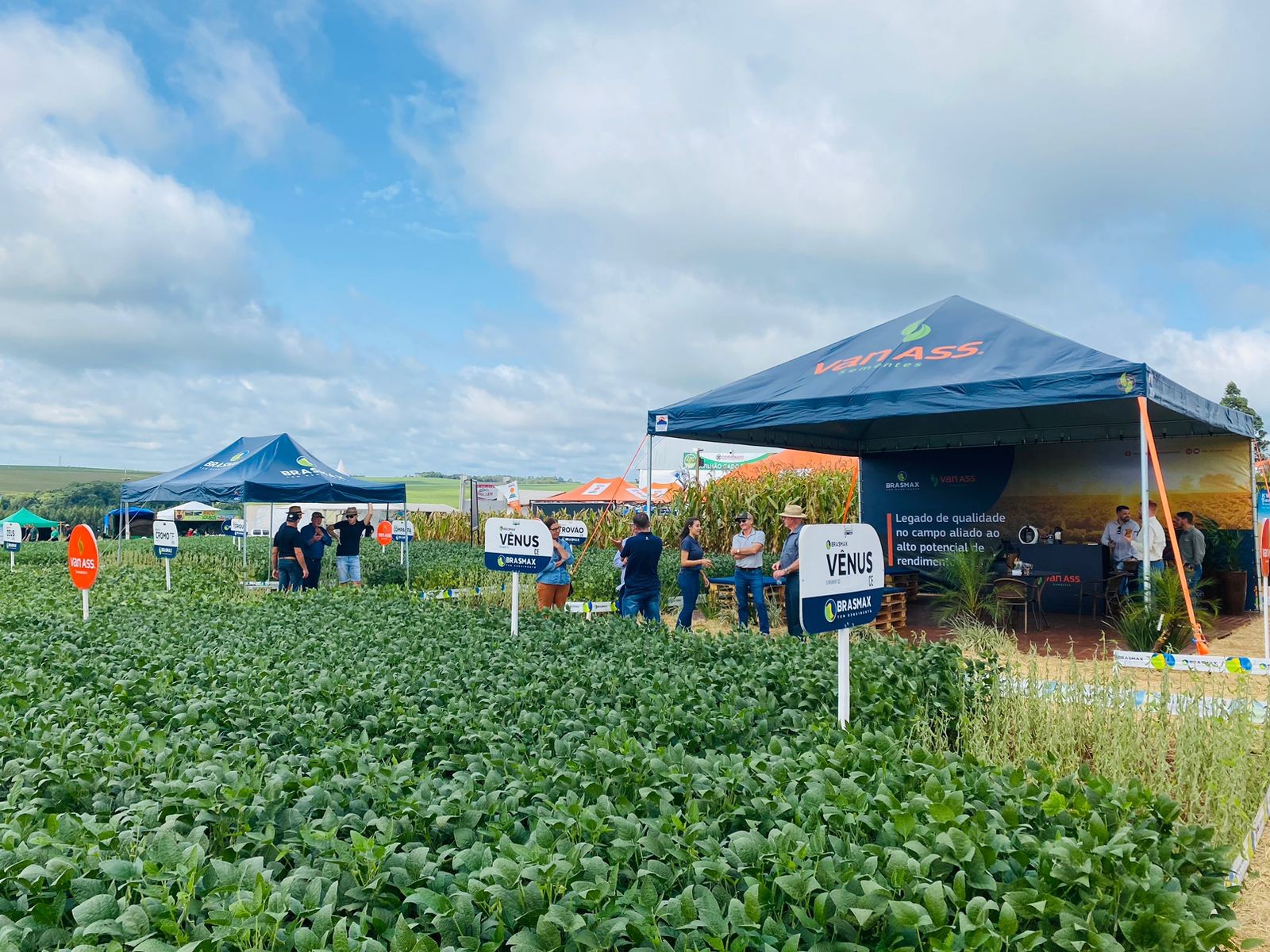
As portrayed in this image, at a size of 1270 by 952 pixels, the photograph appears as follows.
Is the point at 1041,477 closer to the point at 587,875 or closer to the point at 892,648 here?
the point at 892,648

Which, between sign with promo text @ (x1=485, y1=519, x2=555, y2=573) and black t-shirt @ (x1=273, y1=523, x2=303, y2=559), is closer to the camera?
sign with promo text @ (x1=485, y1=519, x2=555, y2=573)

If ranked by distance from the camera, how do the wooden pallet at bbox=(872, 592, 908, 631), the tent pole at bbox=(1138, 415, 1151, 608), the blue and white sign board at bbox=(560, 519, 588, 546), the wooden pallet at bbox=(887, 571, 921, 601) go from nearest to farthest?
the tent pole at bbox=(1138, 415, 1151, 608) → the wooden pallet at bbox=(872, 592, 908, 631) → the blue and white sign board at bbox=(560, 519, 588, 546) → the wooden pallet at bbox=(887, 571, 921, 601)

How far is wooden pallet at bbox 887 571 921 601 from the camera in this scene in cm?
1384

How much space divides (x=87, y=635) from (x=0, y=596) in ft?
16.9

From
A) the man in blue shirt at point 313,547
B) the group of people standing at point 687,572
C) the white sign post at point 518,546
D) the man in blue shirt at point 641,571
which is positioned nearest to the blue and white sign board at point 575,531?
the group of people standing at point 687,572

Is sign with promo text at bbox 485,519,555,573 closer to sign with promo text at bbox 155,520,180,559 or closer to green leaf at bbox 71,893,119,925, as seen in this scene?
green leaf at bbox 71,893,119,925

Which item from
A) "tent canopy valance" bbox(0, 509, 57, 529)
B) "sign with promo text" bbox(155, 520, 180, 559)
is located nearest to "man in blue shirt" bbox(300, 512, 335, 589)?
"sign with promo text" bbox(155, 520, 180, 559)

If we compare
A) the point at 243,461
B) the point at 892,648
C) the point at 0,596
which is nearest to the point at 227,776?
the point at 892,648

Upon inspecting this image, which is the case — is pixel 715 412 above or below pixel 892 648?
above

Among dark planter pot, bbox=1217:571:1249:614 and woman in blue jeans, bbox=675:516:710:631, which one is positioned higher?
woman in blue jeans, bbox=675:516:710:631

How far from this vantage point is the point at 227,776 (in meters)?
3.26

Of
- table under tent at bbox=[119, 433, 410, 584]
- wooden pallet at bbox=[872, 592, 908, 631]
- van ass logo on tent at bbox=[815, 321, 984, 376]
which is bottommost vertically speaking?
wooden pallet at bbox=[872, 592, 908, 631]

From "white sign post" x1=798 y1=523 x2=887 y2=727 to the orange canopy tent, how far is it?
13.2 metres

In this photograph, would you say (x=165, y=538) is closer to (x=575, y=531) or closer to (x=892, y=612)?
(x=575, y=531)
